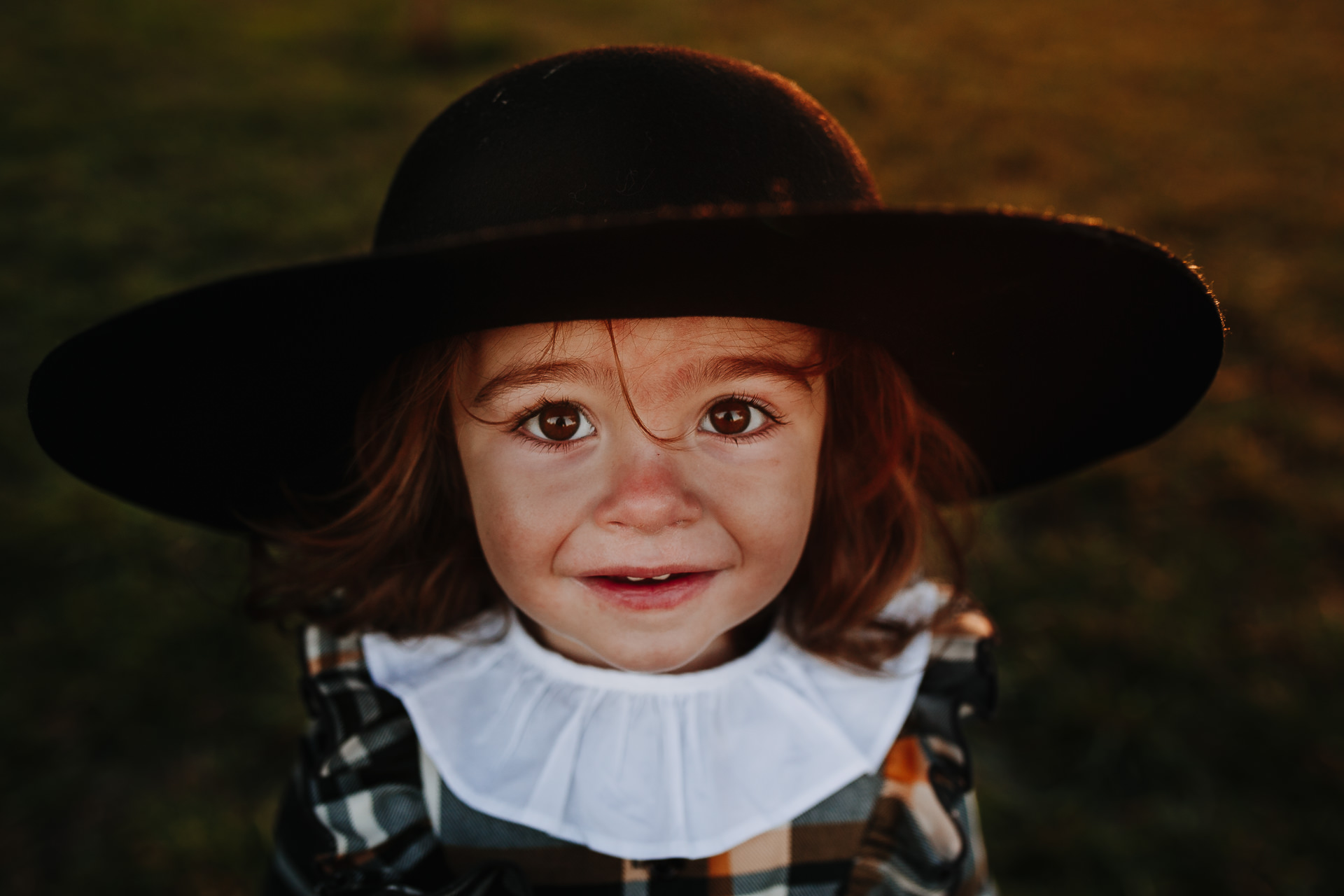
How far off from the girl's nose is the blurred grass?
59.9 inches

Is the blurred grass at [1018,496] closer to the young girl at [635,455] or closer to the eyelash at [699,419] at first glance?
the young girl at [635,455]

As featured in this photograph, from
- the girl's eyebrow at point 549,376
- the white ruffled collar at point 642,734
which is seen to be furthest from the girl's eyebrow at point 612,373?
the white ruffled collar at point 642,734

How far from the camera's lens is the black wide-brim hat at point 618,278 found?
0.88m

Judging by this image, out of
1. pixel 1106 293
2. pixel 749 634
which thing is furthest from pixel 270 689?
pixel 1106 293

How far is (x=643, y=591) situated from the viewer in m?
1.17

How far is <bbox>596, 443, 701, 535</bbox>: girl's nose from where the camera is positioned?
1.07m

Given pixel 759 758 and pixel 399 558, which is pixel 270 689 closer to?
pixel 399 558

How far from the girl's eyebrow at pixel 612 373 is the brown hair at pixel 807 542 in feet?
0.74

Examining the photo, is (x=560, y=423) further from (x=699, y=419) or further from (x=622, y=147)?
(x=622, y=147)

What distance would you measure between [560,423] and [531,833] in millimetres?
613

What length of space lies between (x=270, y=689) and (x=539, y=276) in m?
1.93

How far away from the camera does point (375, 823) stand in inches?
50.1

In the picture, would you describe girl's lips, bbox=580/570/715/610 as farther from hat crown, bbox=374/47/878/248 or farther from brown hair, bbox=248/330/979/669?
hat crown, bbox=374/47/878/248

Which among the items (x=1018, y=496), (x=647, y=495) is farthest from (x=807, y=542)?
(x=1018, y=496)
